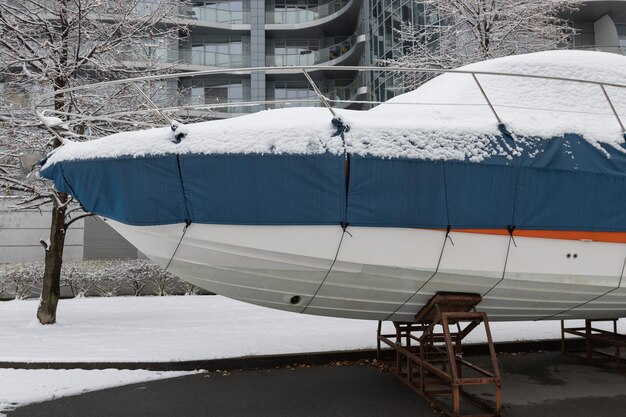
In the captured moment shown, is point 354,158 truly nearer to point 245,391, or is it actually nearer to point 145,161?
point 145,161

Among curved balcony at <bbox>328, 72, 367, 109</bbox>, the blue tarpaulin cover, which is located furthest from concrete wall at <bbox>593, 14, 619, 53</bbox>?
the blue tarpaulin cover

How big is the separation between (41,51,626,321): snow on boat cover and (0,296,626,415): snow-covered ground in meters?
2.44

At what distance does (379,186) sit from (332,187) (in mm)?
429

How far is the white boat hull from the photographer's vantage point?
4414 mm

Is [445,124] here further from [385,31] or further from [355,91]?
[355,91]

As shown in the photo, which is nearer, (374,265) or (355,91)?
(374,265)

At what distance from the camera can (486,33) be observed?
11.3m

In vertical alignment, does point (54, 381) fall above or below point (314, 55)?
below

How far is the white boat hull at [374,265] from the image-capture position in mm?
4414

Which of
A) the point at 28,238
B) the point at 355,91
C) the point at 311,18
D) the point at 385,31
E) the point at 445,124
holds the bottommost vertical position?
the point at 28,238

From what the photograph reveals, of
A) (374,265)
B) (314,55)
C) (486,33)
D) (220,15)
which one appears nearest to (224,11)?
(220,15)

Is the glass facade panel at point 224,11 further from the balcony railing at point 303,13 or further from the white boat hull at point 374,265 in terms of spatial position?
the white boat hull at point 374,265

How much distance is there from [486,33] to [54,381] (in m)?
11.0

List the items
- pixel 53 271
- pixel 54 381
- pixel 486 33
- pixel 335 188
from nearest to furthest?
1. pixel 335 188
2. pixel 54 381
3. pixel 53 271
4. pixel 486 33
